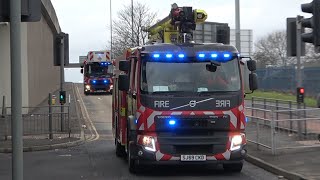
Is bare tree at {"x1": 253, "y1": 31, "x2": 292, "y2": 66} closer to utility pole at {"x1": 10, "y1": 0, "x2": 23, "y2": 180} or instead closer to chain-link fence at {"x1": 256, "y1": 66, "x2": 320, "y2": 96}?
chain-link fence at {"x1": 256, "y1": 66, "x2": 320, "y2": 96}

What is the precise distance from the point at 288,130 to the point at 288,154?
1173 millimetres

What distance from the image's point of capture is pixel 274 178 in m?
10.6

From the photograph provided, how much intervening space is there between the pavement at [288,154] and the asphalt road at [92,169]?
11.9 inches

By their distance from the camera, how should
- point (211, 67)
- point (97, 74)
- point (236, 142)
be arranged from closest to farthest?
point (236, 142) < point (211, 67) < point (97, 74)

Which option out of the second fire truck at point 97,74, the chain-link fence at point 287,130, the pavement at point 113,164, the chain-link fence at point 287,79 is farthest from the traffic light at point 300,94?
the second fire truck at point 97,74

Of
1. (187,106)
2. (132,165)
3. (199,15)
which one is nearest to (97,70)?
(199,15)

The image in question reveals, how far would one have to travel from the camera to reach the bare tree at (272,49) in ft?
273

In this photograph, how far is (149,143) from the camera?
10.8 metres

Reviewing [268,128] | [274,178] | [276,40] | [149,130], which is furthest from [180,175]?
[276,40]

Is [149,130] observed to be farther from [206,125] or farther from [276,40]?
[276,40]

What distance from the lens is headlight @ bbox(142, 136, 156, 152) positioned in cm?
1073

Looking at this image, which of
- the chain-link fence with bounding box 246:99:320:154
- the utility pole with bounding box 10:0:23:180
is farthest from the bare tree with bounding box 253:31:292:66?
the utility pole with bounding box 10:0:23:180

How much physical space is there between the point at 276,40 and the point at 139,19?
37.0 m

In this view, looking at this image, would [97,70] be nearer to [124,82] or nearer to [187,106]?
[124,82]
